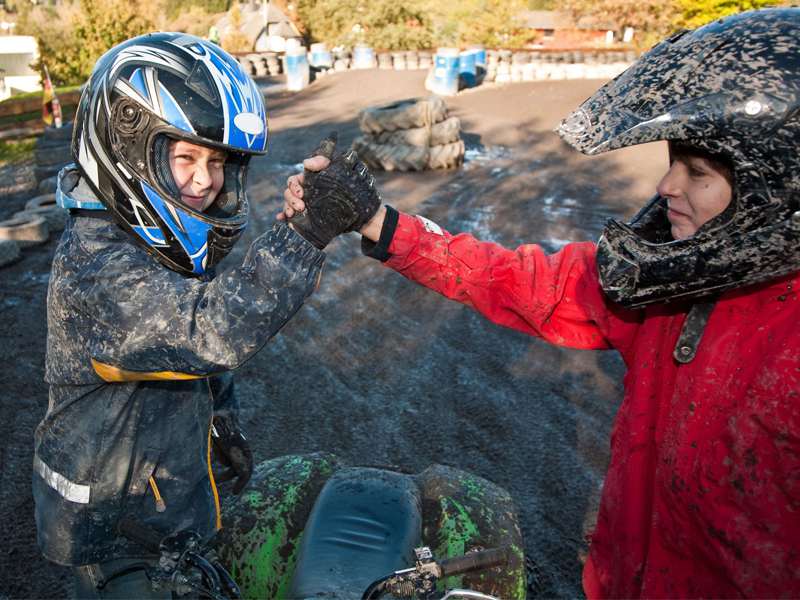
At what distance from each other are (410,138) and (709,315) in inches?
448

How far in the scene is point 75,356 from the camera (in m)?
2.12

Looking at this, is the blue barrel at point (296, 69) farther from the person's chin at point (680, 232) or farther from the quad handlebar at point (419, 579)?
the quad handlebar at point (419, 579)

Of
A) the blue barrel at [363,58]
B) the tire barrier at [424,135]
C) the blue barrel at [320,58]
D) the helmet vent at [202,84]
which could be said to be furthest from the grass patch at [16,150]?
the blue barrel at [363,58]

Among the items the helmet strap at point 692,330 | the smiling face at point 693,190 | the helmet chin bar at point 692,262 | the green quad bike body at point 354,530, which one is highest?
the smiling face at point 693,190

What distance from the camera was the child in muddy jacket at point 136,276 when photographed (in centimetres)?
192

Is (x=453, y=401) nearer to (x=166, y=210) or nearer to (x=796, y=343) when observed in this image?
(x=166, y=210)

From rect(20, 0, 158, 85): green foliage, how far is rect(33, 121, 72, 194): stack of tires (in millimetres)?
8091

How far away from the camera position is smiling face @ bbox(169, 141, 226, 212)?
7.29 ft

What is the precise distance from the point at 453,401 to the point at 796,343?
146 inches

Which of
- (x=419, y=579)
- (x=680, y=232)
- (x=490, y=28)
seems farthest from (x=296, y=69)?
(x=419, y=579)

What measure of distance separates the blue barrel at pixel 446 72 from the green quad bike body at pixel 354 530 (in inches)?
821

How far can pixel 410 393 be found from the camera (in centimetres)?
531

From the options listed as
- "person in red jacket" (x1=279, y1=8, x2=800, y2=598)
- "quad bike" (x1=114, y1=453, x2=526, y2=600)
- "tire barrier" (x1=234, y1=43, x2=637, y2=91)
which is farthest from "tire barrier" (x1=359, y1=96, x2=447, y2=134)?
"person in red jacket" (x1=279, y1=8, x2=800, y2=598)

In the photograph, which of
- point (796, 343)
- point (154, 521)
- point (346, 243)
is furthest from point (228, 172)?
point (346, 243)
